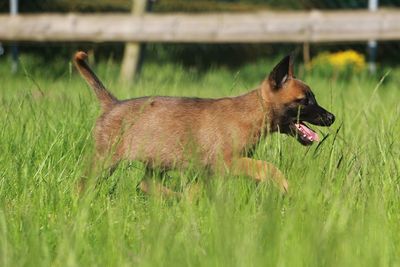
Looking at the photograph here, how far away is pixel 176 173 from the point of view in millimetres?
3988

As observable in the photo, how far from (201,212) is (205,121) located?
1215mm

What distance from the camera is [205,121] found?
384 cm

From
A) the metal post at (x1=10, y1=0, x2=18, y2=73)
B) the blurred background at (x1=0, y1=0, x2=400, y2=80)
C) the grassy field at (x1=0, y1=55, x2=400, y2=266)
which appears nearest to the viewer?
the grassy field at (x1=0, y1=55, x2=400, y2=266)

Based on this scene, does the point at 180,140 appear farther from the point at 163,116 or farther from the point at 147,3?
the point at 147,3

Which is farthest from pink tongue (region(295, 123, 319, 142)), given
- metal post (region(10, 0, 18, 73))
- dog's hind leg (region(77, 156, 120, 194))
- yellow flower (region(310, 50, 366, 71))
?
metal post (region(10, 0, 18, 73))

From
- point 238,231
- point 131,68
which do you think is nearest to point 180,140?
point 238,231

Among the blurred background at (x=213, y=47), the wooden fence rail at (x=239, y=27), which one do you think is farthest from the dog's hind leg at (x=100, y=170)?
the blurred background at (x=213, y=47)

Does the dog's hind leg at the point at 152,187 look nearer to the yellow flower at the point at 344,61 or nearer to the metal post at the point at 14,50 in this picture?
the metal post at the point at 14,50

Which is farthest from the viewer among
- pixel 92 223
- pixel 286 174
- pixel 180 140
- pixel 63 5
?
pixel 63 5

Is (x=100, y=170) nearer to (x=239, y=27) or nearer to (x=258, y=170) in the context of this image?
(x=258, y=170)

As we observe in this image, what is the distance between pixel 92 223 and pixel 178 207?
0.26m

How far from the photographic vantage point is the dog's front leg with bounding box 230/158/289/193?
3092 mm

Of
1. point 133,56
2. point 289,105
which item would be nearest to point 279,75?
point 289,105

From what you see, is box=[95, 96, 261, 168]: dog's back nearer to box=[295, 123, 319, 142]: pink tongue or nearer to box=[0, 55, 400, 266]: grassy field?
box=[0, 55, 400, 266]: grassy field
